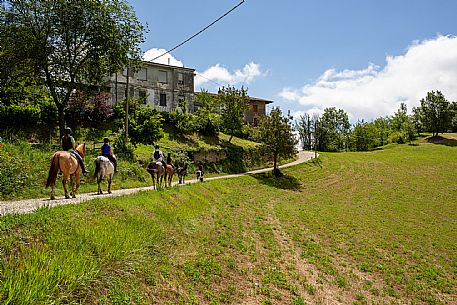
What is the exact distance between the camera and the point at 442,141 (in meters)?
67.7

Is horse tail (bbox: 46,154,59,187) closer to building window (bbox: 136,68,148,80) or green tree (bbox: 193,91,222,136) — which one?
green tree (bbox: 193,91,222,136)

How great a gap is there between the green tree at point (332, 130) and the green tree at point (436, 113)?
21.6m

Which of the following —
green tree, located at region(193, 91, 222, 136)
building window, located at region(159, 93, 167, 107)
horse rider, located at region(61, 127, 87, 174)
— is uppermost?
building window, located at region(159, 93, 167, 107)

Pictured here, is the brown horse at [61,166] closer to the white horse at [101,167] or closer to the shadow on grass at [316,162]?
the white horse at [101,167]

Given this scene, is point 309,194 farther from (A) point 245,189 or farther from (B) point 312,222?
(B) point 312,222

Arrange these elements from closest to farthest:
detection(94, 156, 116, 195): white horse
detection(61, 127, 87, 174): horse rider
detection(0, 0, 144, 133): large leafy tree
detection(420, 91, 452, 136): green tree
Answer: detection(61, 127, 87, 174): horse rider < detection(94, 156, 116, 195): white horse < detection(0, 0, 144, 133): large leafy tree < detection(420, 91, 452, 136): green tree

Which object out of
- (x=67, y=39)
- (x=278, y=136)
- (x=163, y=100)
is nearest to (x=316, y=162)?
(x=278, y=136)

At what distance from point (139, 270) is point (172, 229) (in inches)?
142

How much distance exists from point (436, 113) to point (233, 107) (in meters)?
56.5

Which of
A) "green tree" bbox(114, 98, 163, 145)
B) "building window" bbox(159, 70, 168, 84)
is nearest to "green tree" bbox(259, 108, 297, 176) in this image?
"green tree" bbox(114, 98, 163, 145)

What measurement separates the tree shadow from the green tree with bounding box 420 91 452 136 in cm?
269

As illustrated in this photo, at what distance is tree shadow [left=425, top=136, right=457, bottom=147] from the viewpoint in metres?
64.7

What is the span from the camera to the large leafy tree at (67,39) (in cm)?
2144

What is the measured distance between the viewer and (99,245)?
661cm
